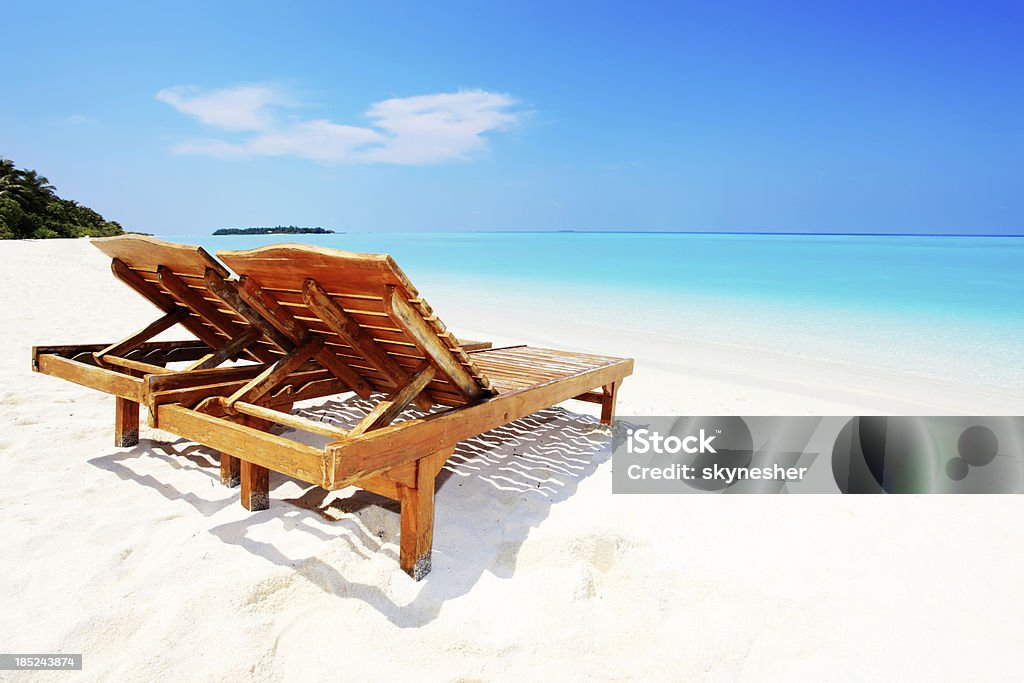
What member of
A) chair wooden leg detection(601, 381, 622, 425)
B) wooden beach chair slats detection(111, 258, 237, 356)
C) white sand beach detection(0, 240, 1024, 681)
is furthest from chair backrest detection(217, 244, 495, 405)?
chair wooden leg detection(601, 381, 622, 425)

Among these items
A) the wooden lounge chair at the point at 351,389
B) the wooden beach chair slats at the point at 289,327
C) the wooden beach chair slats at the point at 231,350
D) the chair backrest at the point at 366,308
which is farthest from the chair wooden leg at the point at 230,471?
the chair backrest at the point at 366,308

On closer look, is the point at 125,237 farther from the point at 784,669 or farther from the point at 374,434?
the point at 784,669

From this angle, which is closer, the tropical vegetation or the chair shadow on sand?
the chair shadow on sand

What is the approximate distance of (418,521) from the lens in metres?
2.36

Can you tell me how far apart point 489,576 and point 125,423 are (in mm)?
2536

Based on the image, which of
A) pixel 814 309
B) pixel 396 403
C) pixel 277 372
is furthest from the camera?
pixel 814 309

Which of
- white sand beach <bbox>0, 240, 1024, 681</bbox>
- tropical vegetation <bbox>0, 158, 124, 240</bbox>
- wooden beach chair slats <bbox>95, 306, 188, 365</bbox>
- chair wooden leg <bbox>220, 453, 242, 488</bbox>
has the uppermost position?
tropical vegetation <bbox>0, 158, 124, 240</bbox>

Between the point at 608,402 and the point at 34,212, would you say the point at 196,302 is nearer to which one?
the point at 608,402

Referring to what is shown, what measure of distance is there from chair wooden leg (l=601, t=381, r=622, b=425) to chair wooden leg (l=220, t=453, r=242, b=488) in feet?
8.48

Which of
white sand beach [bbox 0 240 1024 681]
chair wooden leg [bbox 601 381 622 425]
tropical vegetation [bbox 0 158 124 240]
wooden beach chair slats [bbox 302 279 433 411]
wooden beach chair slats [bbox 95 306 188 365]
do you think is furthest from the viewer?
tropical vegetation [bbox 0 158 124 240]

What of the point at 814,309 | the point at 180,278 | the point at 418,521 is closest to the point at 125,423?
the point at 180,278

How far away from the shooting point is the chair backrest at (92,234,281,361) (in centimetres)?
278

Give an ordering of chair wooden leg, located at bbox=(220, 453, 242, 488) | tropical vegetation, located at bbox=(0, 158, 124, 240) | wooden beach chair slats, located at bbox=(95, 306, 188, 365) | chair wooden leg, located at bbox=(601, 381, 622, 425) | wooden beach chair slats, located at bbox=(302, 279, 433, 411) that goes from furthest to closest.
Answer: tropical vegetation, located at bbox=(0, 158, 124, 240) → chair wooden leg, located at bbox=(601, 381, 622, 425) → wooden beach chair slats, located at bbox=(95, 306, 188, 365) → chair wooden leg, located at bbox=(220, 453, 242, 488) → wooden beach chair slats, located at bbox=(302, 279, 433, 411)

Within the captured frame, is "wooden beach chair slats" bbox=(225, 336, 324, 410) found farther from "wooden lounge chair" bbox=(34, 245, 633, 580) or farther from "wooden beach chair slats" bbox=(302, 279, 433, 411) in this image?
"wooden beach chair slats" bbox=(302, 279, 433, 411)
